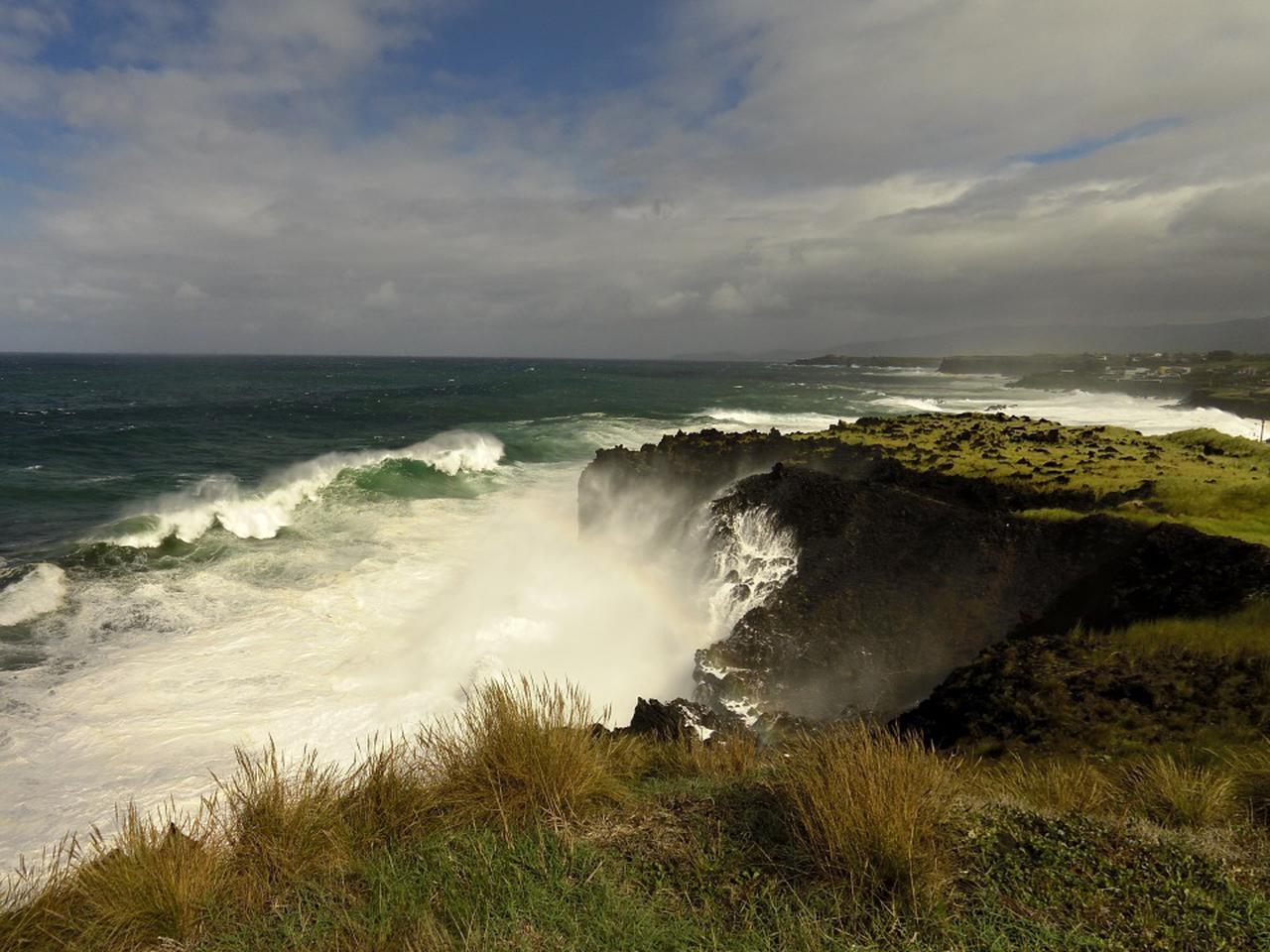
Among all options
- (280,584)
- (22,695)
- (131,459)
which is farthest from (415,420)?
(22,695)

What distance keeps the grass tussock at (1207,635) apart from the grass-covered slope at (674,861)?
233 centimetres

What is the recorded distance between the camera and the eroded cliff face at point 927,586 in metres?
9.23

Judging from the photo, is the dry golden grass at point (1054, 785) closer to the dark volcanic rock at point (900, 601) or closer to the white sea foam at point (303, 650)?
the dark volcanic rock at point (900, 601)

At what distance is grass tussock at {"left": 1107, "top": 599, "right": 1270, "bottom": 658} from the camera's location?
7.17 meters

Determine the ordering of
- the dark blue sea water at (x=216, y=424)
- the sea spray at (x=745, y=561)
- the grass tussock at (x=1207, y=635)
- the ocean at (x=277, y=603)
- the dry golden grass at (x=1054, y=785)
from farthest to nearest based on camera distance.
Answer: the dark blue sea water at (x=216, y=424), the sea spray at (x=745, y=561), the ocean at (x=277, y=603), the grass tussock at (x=1207, y=635), the dry golden grass at (x=1054, y=785)

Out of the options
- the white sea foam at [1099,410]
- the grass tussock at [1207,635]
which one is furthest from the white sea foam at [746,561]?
the white sea foam at [1099,410]

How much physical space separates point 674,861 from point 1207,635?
7369 mm

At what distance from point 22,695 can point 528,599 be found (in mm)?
10305

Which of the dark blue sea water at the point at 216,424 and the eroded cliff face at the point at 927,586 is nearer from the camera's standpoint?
the eroded cliff face at the point at 927,586

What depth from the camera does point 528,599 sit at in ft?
57.7

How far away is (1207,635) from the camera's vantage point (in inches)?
297

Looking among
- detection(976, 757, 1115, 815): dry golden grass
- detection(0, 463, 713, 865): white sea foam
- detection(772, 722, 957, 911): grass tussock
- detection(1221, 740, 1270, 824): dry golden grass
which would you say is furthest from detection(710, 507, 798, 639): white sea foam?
detection(772, 722, 957, 911): grass tussock

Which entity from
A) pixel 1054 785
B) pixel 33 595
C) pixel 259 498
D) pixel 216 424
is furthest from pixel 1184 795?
pixel 216 424

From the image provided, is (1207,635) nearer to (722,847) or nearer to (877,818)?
(877,818)
